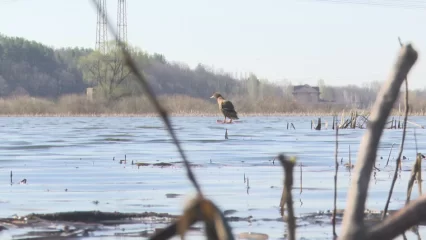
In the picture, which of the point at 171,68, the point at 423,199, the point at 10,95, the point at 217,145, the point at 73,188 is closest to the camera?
the point at 423,199

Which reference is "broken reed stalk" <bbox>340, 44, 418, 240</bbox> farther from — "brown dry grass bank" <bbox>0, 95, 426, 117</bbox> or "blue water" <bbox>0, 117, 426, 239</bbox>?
"brown dry grass bank" <bbox>0, 95, 426, 117</bbox>

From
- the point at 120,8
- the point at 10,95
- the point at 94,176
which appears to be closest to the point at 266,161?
the point at 94,176

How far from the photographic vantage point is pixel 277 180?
11961 millimetres

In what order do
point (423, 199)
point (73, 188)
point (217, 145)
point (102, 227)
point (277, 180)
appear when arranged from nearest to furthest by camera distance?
point (423, 199) < point (102, 227) < point (73, 188) < point (277, 180) < point (217, 145)

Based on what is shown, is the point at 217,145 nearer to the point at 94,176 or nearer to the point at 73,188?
the point at 94,176

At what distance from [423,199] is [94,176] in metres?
11.6

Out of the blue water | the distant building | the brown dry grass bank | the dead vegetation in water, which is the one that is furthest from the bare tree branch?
the distant building

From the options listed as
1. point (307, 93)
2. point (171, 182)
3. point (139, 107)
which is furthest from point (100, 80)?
point (171, 182)

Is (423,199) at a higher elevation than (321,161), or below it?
higher

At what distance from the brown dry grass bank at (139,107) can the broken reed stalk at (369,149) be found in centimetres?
6731

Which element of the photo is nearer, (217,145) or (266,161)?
(266,161)

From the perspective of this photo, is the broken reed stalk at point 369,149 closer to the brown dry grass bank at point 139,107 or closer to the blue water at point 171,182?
the blue water at point 171,182

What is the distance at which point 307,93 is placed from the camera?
142000 mm

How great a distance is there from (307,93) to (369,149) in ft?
463
